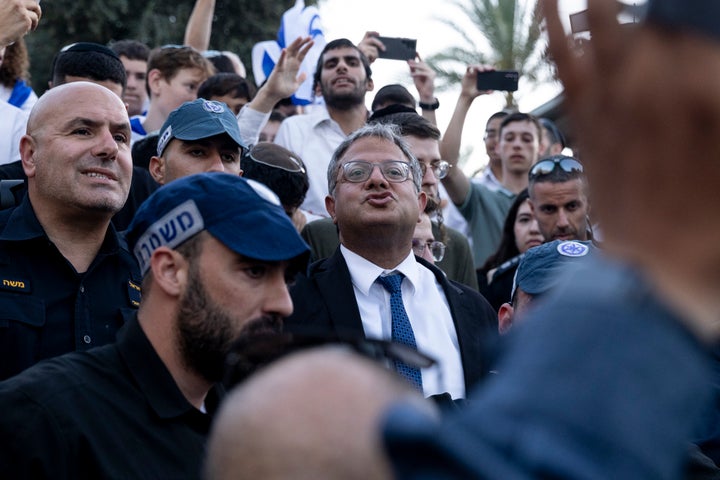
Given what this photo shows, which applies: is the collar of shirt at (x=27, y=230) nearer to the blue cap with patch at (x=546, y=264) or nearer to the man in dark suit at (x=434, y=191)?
the man in dark suit at (x=434, y=191)

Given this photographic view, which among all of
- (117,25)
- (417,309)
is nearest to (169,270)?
(417,309)

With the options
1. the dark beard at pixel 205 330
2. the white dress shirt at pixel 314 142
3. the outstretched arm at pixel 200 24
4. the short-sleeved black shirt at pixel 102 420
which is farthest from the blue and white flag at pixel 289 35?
the short-sleeved black shirt at pixel 102 420

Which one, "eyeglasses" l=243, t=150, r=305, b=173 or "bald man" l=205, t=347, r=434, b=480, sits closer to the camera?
"bald man" l=205, t=347, r=434, b=480

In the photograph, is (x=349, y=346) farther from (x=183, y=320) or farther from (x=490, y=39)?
(x=490, y=39)

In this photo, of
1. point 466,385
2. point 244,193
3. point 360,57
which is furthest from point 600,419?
point 360,57

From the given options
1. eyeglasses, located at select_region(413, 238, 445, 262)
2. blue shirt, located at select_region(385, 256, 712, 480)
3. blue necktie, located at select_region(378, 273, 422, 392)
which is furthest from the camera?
eyeglasses, located at select_region(413, 238, 445, 262)

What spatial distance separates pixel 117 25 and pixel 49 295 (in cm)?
1374

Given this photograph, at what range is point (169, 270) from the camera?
3332 mm

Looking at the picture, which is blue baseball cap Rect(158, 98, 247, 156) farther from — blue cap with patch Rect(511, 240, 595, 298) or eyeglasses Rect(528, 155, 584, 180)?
eyeglasses Rect(528, 155, 584, 180)

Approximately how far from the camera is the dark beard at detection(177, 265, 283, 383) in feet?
10.6

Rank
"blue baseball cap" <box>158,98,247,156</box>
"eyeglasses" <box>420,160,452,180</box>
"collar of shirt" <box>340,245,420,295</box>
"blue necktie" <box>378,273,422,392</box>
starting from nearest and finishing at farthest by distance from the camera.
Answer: "blue necktie" <box>378,273,422,392</box> → "collar of shirt" <box>340,245,420,295</box> → "blue baseball cap" <box>158,98,247,156</box> → "eyeglasses" <box>420,160,452,180</box>

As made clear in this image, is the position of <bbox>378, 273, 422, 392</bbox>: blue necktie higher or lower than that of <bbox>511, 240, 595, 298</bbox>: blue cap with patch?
lower

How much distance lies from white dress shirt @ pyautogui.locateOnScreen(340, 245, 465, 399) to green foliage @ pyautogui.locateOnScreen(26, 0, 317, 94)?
12138mm

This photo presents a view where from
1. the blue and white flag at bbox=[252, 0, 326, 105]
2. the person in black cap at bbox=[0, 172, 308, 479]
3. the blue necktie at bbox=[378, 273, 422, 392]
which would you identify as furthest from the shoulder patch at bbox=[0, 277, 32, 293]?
the blue and white flag at bbox=[252, 0, 326, 105]
